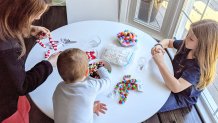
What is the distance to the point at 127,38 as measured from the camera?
137cm

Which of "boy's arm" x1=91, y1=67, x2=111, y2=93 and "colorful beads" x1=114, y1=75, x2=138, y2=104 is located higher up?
"boy's arm" x1=91, y1=67, x2=111, y2=93

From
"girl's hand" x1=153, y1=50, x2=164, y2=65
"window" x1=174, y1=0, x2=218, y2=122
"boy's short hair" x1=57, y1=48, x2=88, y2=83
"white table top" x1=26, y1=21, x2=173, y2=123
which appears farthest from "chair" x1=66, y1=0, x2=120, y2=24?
"boy's short hair" x1=57, y1=48, x2=88, y2=83

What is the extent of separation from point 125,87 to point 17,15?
59 centimetres

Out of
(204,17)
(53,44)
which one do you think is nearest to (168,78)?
(53,44)

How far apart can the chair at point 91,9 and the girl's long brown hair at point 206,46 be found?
0.87 metres

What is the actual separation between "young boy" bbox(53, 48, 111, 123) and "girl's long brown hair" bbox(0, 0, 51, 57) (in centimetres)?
20

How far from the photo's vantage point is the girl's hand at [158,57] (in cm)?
125

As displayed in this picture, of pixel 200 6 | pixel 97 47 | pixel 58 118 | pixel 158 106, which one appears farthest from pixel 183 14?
pixel 58 118

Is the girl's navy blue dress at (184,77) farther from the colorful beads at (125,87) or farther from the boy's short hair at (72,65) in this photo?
the boy's short hair at (72,65)

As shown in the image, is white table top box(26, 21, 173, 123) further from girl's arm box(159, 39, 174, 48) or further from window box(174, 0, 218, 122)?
window box(174, 0, 218, 122)

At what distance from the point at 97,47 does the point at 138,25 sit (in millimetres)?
1009

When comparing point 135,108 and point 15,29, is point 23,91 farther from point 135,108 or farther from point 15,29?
point 135,108

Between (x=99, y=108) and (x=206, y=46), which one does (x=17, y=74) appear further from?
(x=206, y=46)

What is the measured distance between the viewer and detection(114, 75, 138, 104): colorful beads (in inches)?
43.4
